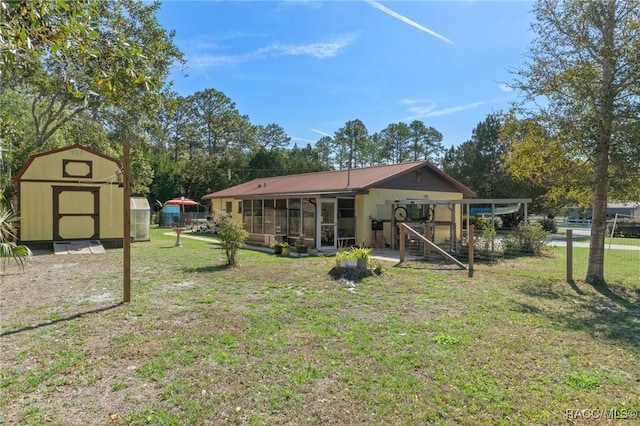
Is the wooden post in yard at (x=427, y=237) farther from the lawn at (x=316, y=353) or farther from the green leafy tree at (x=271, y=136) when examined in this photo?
the green leafy tree at (x=271, y=136)

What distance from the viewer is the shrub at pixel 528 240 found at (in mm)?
14219

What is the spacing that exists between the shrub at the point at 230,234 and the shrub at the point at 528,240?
9.41m

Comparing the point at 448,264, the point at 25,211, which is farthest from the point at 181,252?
the point at 448,264

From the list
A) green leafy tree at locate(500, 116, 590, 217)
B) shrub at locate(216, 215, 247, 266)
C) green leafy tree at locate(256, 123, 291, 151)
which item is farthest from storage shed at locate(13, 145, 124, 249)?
green leafy tree at locate(256, 123, 291, 151)

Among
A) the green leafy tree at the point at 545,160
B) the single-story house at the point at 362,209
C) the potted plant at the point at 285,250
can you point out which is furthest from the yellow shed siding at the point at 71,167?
the green leafy tree at the point at 545,160

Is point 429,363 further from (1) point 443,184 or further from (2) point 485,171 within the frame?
(2) point 485,171

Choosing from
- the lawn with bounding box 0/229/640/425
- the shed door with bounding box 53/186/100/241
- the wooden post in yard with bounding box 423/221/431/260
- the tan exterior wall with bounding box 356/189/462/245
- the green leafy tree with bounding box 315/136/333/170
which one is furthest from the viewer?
the green leafy tree with bounding box 315/136/333/170

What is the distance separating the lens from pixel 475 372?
3.90 meters

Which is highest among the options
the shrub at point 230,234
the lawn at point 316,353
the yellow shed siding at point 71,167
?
the yellow shed siding at point 71,167

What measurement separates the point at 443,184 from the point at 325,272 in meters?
10.5

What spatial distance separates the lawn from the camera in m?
3.21

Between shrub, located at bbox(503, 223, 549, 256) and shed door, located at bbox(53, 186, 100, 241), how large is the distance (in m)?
16.0

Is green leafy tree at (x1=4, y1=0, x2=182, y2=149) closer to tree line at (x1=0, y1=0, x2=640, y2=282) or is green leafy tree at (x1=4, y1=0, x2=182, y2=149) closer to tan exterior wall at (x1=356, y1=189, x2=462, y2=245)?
tree line at (x1=0, y1=0, x2=640, y2=282)

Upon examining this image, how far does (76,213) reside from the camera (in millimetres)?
15867
